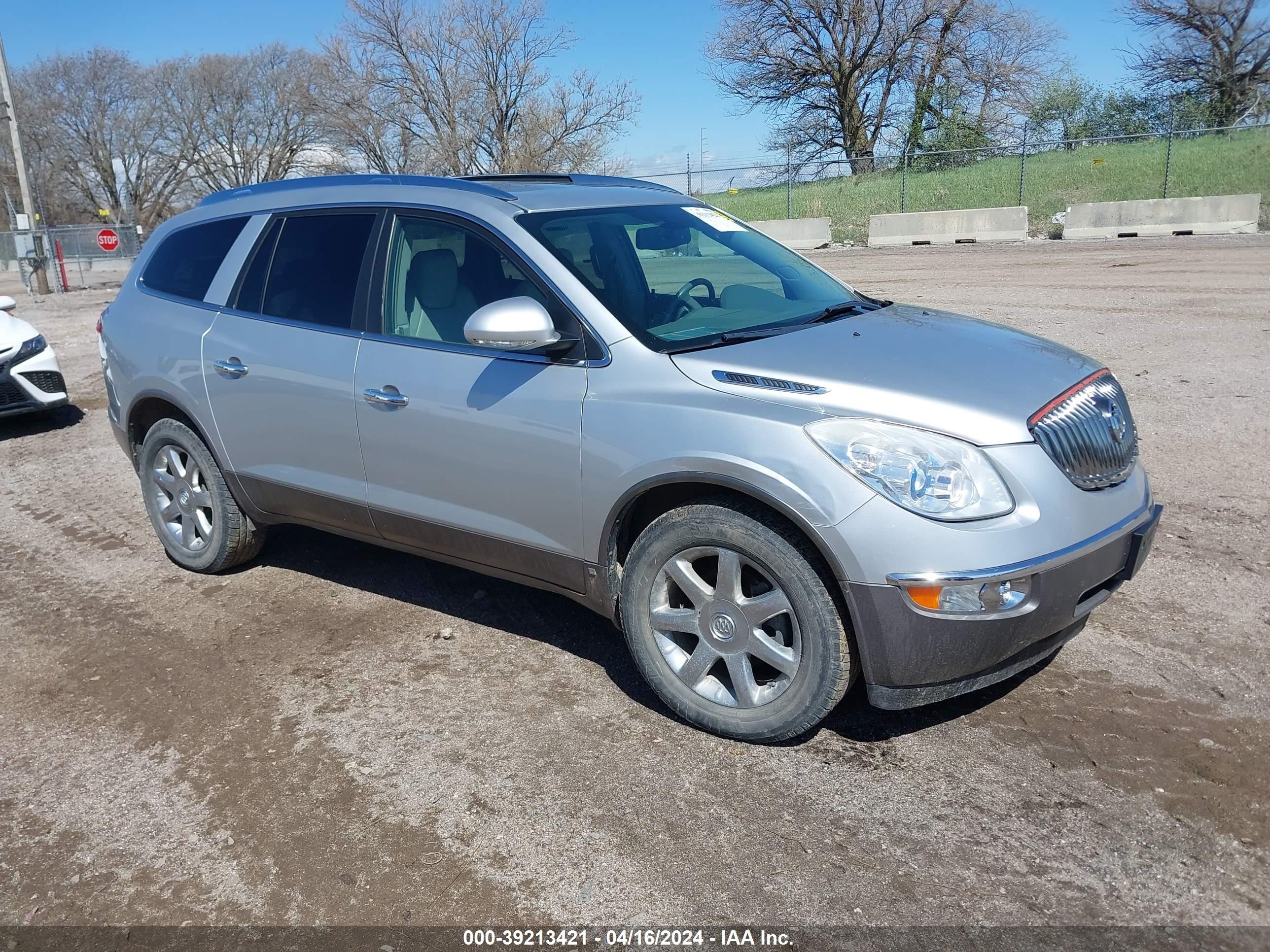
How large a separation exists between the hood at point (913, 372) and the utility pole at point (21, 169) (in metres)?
26.0

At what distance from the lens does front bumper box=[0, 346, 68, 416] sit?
880 centimetres

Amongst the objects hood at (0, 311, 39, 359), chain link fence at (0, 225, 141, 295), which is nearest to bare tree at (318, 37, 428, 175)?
chain link fence at (0, 225, 141, 295)

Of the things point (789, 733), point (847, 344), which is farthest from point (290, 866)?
point (847, 344)

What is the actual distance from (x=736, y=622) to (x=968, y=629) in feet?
2.50

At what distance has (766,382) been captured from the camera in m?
3.41

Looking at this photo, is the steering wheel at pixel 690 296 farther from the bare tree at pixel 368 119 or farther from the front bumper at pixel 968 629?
the bare tree at pixel 368 119

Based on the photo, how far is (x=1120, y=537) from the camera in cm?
341

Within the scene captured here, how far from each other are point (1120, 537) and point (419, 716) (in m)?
2.58

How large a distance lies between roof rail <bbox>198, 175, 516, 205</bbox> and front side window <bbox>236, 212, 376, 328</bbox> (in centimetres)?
19

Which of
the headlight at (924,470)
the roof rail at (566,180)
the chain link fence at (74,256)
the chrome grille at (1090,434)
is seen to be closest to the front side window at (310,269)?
the roof rail at (566,180)

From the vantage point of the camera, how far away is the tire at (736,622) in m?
3.31

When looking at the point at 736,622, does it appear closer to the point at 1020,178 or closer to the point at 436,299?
the point at 436,299

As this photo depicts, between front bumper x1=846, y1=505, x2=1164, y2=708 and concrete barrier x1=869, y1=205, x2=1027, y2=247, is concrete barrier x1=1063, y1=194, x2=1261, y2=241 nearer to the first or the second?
concrete barrier x1=869, y1=205, x2=1027, y2=247

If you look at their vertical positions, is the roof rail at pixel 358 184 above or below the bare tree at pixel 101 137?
below
